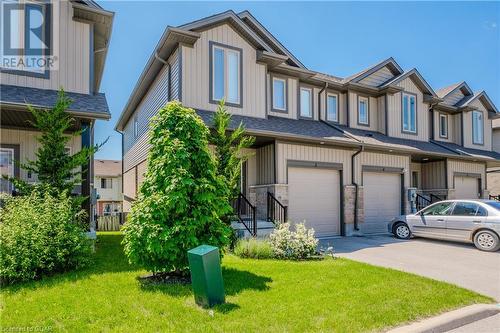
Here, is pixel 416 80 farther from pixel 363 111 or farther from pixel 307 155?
pixel 307 155

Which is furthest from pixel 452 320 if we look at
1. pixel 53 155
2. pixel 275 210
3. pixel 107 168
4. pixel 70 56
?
pixel 107 168

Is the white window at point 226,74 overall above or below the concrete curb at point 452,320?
above

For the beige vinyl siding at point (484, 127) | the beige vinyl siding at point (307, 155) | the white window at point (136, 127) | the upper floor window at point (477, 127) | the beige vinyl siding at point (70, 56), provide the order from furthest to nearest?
the upper floor window at point (477, 127)
the beige vinyl siding at point (484, 127)
the white window at point (136, 127)
the beige vinyl siding at point (307, 155)
the beige vinyl siding at point (70, 56)

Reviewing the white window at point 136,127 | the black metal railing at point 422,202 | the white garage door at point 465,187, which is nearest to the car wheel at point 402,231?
the black metal railing at point 422,202

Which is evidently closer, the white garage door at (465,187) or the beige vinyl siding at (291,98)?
the beige vinyl siding at (291,98)

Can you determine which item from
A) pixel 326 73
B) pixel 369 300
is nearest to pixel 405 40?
→ pixel 326 73

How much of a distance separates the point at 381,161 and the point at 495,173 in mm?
16176

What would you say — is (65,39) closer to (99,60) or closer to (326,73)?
(99,60)

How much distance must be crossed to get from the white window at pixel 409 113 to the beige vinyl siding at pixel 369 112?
153 cm

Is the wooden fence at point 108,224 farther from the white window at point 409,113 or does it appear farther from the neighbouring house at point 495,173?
the neighbouring house at point 495,173

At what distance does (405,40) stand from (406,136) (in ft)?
14.9

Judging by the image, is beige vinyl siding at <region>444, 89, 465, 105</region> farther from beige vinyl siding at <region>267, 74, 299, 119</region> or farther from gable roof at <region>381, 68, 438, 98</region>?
beige vinyl siding at <region>267, 74, 299, 119</region>

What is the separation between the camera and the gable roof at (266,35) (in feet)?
41.8

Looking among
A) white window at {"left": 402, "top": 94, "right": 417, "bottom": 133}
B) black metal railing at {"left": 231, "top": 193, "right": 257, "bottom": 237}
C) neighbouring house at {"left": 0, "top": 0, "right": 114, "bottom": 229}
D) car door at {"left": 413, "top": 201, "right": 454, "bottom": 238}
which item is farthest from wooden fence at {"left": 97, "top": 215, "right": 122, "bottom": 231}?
white window at {"left": 402, "top": 94, "right": 417, "bottom": 133}
